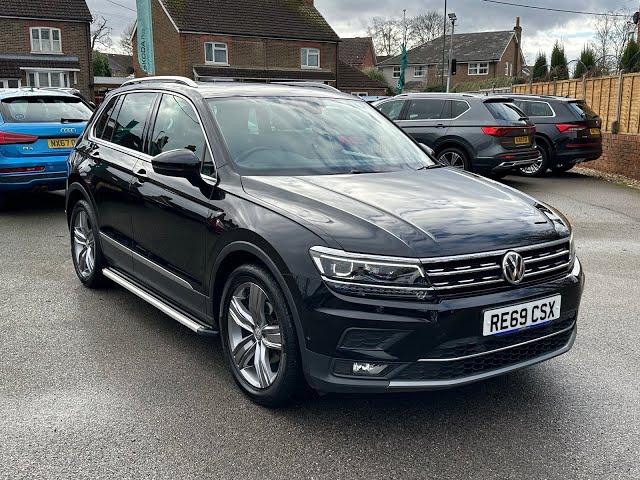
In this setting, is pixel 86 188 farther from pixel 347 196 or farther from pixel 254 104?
pixel 347 196

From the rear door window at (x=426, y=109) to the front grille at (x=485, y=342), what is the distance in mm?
10010

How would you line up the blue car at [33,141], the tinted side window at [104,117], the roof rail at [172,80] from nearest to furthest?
the roof rail at [172,80] → the tinted side window at [104,117] → the blue car at [33,141]

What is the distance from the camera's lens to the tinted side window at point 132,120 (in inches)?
197

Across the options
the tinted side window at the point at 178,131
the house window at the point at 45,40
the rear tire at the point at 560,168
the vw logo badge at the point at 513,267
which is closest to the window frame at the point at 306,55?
the house window at the point at 45,40

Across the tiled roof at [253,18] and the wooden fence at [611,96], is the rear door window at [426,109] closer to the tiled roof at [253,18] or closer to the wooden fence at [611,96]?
the wooden fence at [611,96]

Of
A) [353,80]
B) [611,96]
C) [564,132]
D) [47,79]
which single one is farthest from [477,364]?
[353,80]

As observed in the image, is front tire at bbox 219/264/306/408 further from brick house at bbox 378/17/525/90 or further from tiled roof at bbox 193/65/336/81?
brick house at bbox 378/17/525/90

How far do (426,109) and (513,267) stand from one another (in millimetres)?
10499

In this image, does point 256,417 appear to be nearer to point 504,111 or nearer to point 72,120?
point 72,120

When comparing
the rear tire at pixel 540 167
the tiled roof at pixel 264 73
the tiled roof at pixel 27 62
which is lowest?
the rear tire at pixel 540 167

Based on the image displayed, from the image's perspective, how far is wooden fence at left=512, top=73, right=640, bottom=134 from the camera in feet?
49.6

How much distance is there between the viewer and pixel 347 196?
3.59 metres

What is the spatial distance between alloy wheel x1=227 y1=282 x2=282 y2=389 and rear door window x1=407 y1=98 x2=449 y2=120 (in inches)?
395

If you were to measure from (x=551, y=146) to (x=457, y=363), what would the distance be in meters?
12.5
